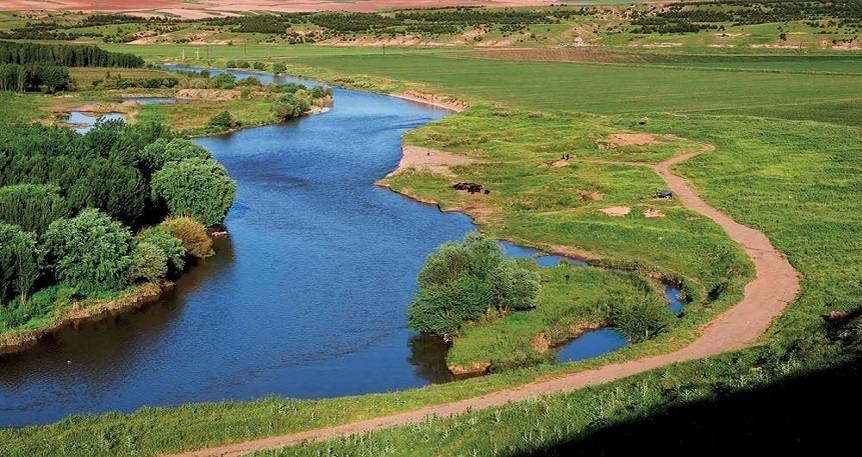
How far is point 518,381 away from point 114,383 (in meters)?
17.6

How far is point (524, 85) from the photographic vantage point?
477 ft

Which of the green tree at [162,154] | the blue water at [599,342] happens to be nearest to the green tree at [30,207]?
the green tree at [162,154]

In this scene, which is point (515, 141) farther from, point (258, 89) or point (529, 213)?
point (258, 89)

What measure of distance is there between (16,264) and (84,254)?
338cm

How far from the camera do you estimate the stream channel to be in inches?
1512

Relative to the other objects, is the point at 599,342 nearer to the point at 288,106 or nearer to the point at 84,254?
the point at 84,254

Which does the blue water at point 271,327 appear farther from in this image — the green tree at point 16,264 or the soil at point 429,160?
the soil at point 429,160

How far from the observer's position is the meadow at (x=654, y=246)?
26.7 metres

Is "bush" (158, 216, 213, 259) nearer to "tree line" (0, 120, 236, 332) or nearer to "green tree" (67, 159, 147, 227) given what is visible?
"tree line" (0, 120, 236, 332)

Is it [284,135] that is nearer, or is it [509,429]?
[509,429]

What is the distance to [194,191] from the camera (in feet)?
200

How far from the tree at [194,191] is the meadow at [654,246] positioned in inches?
703

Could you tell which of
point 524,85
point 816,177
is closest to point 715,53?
point 524,85

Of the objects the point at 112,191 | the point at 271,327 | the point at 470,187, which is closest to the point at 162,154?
the point at 112,191
